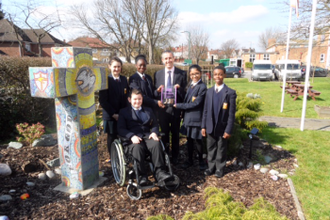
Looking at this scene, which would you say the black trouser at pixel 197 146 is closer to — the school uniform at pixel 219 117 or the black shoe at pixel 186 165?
the black shoe at pixel 186 165

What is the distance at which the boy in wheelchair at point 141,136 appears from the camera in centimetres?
312

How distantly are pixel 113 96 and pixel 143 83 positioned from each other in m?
0.52

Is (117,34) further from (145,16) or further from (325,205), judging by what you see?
(325,205)

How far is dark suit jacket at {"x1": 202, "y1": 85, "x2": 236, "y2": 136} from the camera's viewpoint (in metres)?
3.63

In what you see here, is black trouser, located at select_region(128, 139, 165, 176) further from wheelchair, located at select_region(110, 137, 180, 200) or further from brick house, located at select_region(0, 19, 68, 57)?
brick house, located at select_region(0, 19, 68, 57)

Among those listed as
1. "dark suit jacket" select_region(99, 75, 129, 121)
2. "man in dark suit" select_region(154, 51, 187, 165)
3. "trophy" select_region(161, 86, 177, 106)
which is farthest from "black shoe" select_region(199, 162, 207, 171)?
"dark suit jacket" select_region(99, 75, 129, 121)

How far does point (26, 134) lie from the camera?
15.6 feet

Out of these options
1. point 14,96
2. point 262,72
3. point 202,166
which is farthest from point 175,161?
point 262,72

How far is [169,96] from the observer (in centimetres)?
385

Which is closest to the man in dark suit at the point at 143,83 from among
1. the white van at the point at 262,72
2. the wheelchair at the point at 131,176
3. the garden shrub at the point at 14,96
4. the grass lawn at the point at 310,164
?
the wheelchair at the point at 131,176

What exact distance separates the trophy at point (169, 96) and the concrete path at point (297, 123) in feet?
13.9

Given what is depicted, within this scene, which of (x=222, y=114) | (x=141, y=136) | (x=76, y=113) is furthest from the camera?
(x=222, y=114)

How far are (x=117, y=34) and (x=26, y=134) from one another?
25.8 m

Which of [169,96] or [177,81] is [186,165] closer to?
[169,96]
